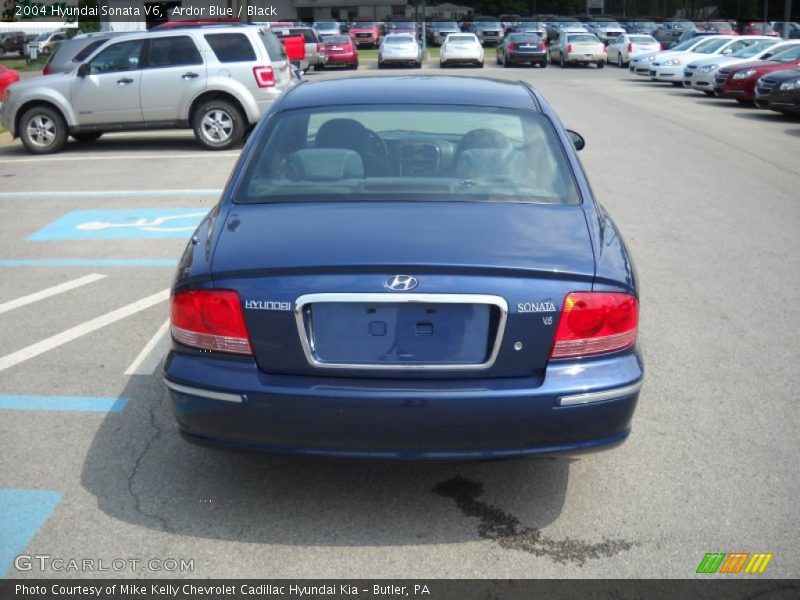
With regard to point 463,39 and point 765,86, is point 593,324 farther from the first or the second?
point 463,39

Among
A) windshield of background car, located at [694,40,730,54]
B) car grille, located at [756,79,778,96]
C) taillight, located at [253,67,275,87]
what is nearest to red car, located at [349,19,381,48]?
windshield of background car, located at [694,40,730,54]

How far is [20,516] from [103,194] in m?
8.34

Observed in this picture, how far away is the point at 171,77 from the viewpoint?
14812 mm

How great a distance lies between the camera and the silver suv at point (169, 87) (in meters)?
14.8

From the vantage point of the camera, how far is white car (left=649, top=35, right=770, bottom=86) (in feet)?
87.4

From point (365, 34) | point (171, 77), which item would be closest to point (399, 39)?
point (365, 34)

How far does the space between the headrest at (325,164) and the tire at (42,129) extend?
11785 millimetres

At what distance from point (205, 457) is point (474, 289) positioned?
1.69 m

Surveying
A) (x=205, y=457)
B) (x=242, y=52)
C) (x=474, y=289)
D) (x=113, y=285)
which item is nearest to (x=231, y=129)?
(x=242, y=52)

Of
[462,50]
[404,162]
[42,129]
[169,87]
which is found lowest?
[42,129]

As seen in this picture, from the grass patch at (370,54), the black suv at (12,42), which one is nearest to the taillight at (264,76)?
the grass patch at (370,54)

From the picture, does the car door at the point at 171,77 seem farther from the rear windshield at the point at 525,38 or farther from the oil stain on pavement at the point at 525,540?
the rear windshield at the point at 525,38

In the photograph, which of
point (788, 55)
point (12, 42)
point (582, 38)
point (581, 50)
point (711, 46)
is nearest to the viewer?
point (788, 55)

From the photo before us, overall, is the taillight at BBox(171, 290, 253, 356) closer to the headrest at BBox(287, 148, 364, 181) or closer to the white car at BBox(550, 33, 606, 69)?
the headrest at BBox(287, 148, 364, 181)
